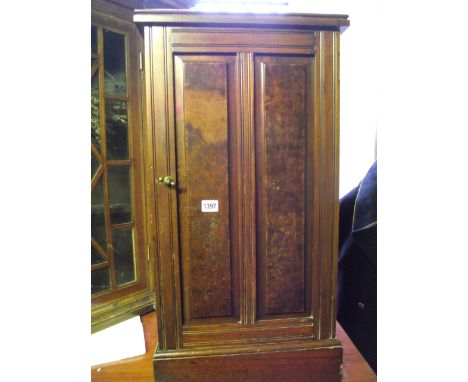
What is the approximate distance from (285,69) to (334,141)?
Answer: 1.25ft

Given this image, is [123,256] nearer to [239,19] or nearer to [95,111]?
[95,111]

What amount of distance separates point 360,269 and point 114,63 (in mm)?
1911

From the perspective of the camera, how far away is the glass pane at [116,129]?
2.08 m

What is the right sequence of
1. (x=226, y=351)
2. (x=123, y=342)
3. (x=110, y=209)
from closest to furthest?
1. (x=226, y=351)
2. (x=123, y=342)
3. (x=110, y=209)

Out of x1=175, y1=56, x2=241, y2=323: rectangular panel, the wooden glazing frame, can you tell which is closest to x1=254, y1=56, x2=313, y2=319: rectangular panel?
x1=175, y1=56, x2=241, y2=323: rectangular panel

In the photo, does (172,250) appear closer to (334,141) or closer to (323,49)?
(334,141)

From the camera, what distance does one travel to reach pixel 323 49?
4.67 feet

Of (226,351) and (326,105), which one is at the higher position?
(326,105)

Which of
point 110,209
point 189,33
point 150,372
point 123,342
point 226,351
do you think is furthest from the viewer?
point 110,209

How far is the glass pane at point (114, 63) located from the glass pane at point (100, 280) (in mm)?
1139

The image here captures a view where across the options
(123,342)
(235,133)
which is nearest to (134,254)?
(123,342)

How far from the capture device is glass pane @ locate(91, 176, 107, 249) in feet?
6.68

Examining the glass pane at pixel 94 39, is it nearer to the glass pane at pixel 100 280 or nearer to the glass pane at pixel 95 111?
the glass pane at pixel 95 111

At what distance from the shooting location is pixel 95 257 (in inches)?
81.1
